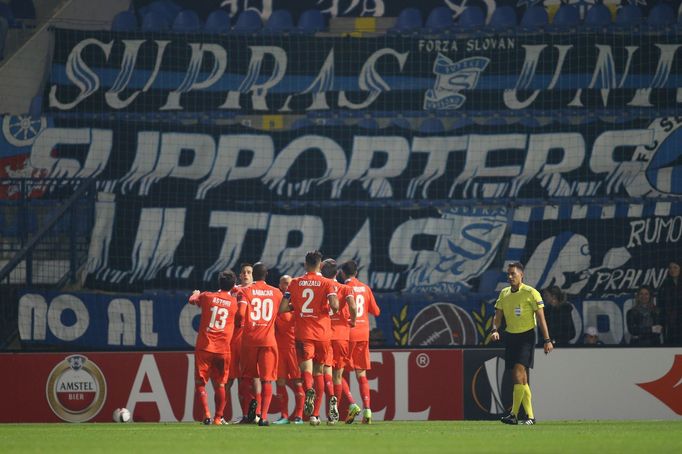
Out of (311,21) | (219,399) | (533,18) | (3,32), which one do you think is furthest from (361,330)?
(3,32)

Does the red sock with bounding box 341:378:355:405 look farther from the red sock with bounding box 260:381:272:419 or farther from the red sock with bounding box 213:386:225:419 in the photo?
the red sock with bounding box 213:386:225:419

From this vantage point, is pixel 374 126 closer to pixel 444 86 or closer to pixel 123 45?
pixel 444 86

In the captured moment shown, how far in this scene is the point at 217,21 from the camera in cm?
2258

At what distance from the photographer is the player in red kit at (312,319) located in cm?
1355

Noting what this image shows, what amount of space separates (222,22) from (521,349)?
11.3 metres

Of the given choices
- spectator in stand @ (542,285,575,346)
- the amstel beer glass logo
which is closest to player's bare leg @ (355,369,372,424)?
the amstel beer glass logo

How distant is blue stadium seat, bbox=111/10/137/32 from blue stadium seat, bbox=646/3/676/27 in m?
9.19

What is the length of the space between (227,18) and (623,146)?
747cm

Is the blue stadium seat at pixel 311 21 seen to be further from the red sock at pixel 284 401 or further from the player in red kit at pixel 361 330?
the red sock at pixel 284 401

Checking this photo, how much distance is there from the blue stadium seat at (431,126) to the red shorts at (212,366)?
344 inches

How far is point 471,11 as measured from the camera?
22391mm

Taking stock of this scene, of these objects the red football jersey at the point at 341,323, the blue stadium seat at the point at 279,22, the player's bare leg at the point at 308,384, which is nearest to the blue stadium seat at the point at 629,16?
the blue stadium seat at the point at 279,22

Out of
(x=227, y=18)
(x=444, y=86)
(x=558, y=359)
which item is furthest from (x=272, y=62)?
(x=558, y=359)

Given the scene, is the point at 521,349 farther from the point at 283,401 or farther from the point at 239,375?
the point at 239,375
